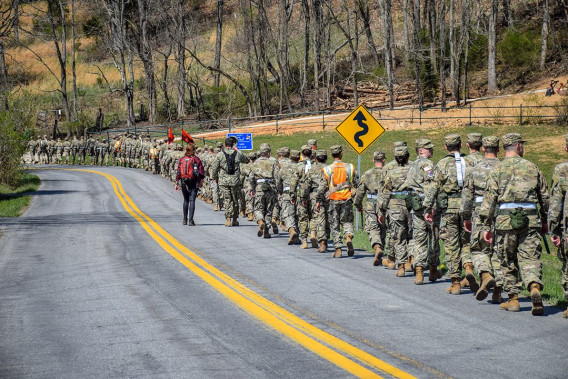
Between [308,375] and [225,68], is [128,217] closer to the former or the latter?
[308,375]

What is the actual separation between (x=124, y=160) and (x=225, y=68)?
33.5 metres

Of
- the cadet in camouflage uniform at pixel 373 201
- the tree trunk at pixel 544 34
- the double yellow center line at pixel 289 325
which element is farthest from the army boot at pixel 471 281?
the tree trunk at pixel 544 34

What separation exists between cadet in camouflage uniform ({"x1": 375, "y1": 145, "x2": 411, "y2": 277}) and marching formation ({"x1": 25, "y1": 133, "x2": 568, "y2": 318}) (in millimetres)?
16

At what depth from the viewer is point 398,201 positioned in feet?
40.8

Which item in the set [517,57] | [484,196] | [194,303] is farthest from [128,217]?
[517,57]

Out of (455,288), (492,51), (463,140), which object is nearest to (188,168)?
(455,288)

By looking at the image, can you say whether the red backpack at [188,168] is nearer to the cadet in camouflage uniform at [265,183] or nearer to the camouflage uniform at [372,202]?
the cadet in camouflage uniform at [265,183]

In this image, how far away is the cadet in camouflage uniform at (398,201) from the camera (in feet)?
40.1

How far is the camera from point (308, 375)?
6598mm

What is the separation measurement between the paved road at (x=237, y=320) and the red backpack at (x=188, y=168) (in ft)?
14.5

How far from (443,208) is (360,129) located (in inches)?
289

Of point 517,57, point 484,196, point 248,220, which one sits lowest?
point 248,220

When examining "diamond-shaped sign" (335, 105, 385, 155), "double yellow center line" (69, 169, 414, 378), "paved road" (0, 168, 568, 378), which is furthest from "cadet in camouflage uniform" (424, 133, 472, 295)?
"diamond-shaped sign" (335, 105, 385, 155)

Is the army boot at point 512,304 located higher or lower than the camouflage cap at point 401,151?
lower
